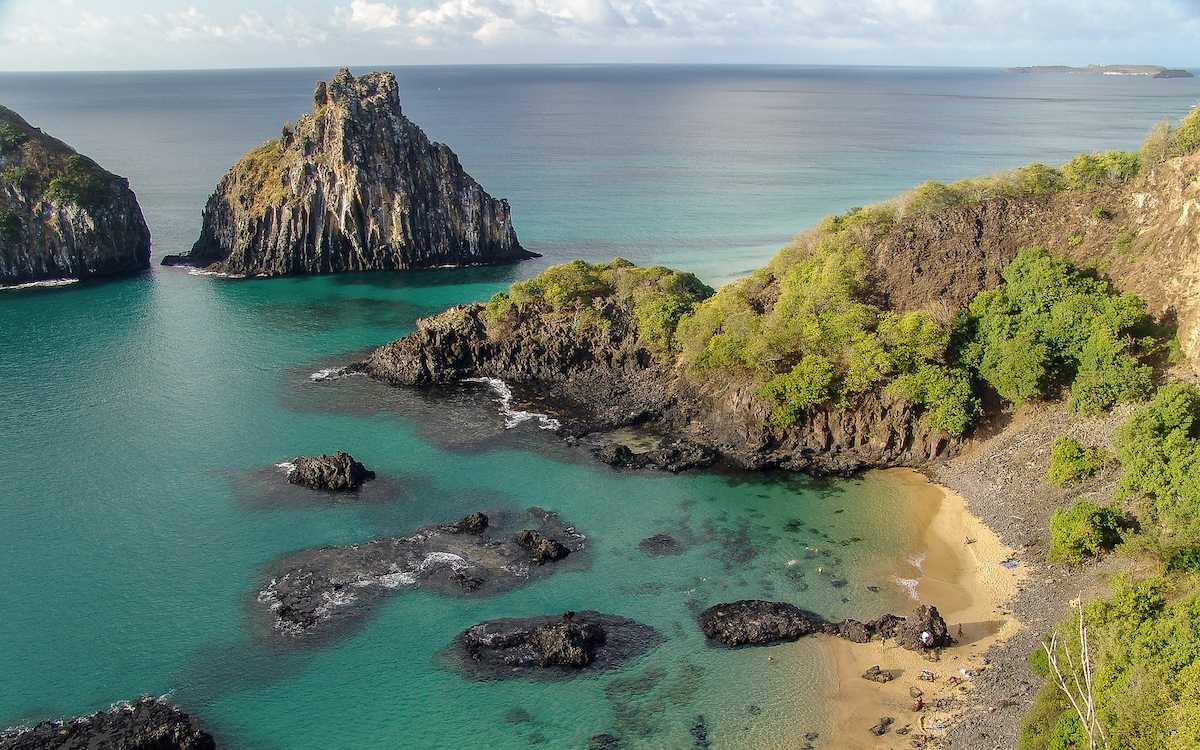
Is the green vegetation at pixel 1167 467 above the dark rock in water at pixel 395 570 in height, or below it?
above

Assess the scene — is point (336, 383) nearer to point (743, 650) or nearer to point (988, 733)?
point (743, 650)

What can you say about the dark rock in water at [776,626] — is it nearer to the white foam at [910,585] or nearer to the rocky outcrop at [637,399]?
the white foam at [910,585]

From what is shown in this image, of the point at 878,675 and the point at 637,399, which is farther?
the point at 637,399

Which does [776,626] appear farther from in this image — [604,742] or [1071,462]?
[1071,462]

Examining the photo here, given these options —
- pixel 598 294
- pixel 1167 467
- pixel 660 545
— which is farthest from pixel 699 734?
pixel 598 294

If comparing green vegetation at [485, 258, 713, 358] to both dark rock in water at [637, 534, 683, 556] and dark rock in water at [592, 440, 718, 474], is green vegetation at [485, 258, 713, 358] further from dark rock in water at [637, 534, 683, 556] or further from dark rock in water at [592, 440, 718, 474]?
dark rock in water at [637, 534, 683, 556]

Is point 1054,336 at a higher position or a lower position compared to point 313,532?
higher

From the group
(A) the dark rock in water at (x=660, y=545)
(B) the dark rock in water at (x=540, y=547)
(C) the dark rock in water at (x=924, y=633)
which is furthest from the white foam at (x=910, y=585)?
(B) the dark rock in water at (x=540, y=547)
